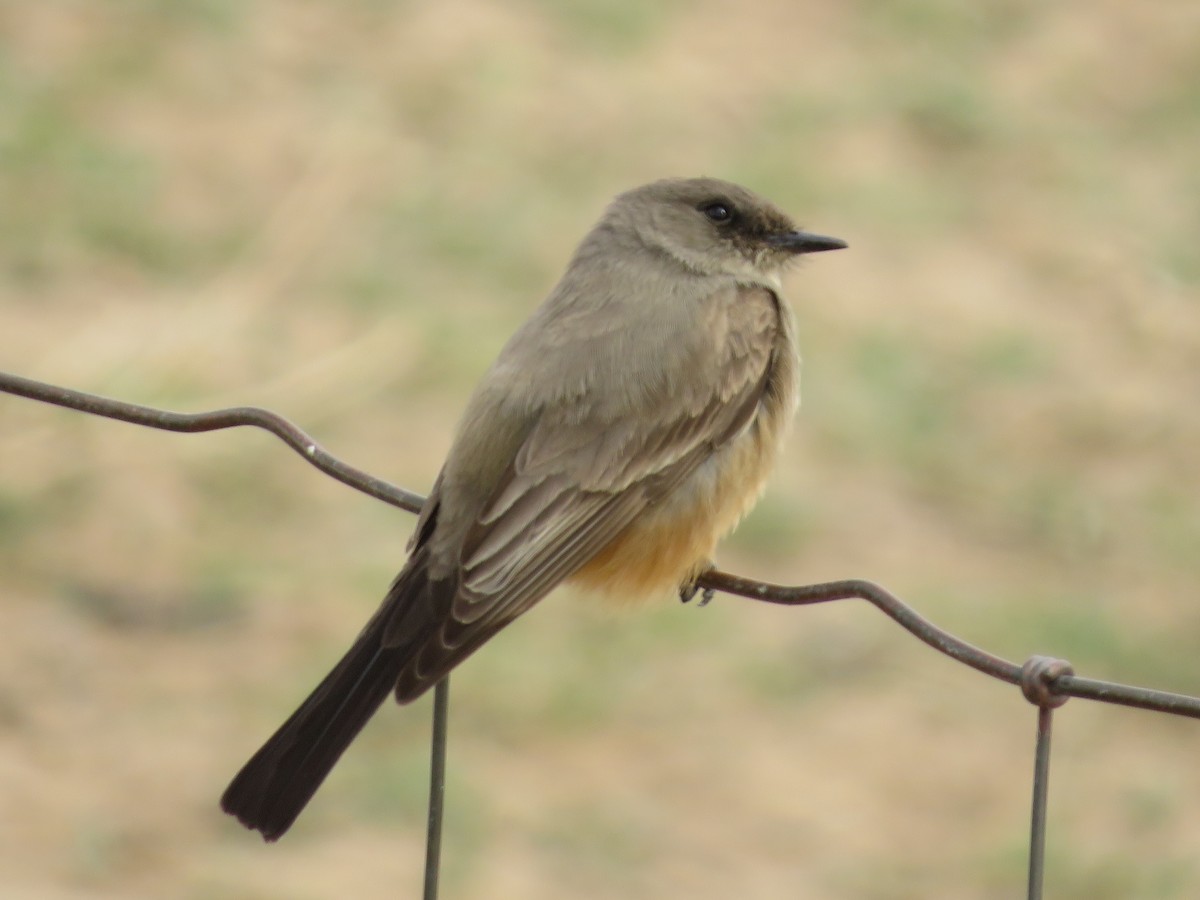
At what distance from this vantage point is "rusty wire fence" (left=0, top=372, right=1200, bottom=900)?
9.54 ft

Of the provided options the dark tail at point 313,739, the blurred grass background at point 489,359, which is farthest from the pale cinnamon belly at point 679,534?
the blurred grass background at point 489,359

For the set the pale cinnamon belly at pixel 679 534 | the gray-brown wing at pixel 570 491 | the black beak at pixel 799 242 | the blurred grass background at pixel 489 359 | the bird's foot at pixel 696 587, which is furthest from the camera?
the blurred grass background at pixel 489 359

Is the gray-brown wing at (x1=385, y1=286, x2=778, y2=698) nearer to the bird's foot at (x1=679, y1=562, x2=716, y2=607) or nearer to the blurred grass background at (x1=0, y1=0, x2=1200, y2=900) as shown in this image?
the bird's foot at (x1=679, y1=562, x2=716, y2=607)

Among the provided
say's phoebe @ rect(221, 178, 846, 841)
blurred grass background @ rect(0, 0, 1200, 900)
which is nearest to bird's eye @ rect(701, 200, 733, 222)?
say's phoebe @ rect(221, 178, 846, 841)

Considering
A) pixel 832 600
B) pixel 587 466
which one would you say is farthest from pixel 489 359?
pixel 832 600

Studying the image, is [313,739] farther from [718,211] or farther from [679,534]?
[718,211]

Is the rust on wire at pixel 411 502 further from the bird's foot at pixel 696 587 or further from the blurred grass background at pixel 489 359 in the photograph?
the blurred grass background at pixel 489 359

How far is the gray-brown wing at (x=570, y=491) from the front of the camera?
410 cm

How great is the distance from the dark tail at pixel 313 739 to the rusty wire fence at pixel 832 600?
0.75 feet

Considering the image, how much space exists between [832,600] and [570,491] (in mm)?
1150

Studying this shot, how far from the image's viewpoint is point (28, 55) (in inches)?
418

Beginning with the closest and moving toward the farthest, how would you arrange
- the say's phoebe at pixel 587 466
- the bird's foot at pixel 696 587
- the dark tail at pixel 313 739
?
the dark tail at pixel 313 739, the say's phoebe at pixel 587 466, the bird's foot at pixel 696 587

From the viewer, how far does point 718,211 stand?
17.8ft

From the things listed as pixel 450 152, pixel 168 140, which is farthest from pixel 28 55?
pixel 450 152
